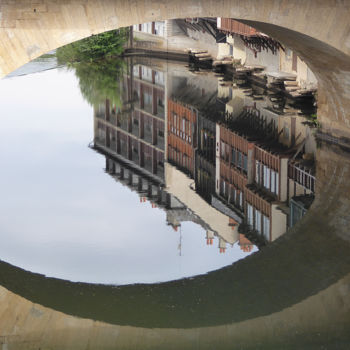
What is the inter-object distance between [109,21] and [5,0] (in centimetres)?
150

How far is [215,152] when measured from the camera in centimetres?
1938

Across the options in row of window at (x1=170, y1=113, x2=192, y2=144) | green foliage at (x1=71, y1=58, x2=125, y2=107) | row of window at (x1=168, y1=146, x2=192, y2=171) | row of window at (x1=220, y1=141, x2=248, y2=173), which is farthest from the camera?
green foliage at (x1=71, y1=58, x2=125, y2=107)

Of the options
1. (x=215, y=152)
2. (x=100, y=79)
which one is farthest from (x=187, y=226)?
(x=100, y=79)

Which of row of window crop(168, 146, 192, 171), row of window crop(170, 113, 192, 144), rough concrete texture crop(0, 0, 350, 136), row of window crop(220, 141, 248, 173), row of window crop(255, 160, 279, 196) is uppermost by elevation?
rough concrete texture crop(0, 0, 350, 136)

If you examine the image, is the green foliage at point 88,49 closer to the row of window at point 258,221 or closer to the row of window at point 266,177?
the row of window at point 266,177

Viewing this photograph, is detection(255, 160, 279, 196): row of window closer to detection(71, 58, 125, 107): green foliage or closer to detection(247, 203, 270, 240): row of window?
detection(247, 203, 270, 240): row of window

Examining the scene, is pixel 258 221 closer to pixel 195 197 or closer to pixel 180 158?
pixel 195 197

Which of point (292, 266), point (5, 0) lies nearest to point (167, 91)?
point (5, 0)

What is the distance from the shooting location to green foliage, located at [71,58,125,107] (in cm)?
2467

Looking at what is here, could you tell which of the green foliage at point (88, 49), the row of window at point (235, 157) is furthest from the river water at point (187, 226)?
the green foliage at point (88, 49)

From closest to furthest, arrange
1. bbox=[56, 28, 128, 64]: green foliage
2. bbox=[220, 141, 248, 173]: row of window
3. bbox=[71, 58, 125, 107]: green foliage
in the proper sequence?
bbox=[220, 141, 248, 173]: row of window < bbox=[71, 58, 125, 107]: green foliage < bbox=[56, 28, 128, 64]: green foliage

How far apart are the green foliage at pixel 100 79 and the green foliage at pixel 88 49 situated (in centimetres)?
39

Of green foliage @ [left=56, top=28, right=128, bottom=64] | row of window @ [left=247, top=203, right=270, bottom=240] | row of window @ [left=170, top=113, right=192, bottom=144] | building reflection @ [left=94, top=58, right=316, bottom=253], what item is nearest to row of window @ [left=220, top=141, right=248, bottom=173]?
building reflection @ [left=94, top=58, right=316, bottom=253]

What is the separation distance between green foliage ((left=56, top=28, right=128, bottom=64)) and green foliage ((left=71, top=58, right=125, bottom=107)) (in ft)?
1.28
